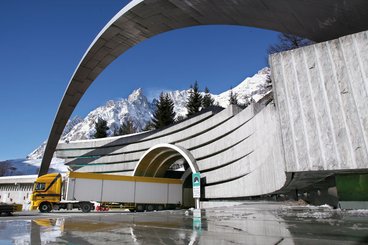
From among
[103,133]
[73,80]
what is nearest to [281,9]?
[73,80]

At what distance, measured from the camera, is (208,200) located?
30.7 metres

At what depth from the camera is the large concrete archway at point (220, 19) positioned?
13.4m

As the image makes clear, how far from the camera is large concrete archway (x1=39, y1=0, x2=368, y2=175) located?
13363 millimetres

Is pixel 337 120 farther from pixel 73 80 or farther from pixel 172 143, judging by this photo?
pixel 73 80

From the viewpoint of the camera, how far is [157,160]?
125ft

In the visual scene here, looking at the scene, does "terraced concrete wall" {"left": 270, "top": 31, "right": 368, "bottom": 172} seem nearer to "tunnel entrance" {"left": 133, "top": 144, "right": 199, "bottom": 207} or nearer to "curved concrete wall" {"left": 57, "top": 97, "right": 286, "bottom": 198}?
"curved concrete wall" {"left": 57, "top": 97, "right": 286, "bottom": 198}

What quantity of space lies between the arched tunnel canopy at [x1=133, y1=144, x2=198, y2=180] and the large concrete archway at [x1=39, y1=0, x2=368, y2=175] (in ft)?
39.8

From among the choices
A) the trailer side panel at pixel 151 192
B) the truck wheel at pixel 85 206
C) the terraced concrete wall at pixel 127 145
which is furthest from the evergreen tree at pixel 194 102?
the truck wheel at pixel 85 206

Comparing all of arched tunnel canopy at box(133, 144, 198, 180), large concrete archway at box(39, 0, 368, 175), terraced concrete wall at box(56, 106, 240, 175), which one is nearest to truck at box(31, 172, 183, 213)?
arched tunnel canopy at box(133, 144, 198, 180)

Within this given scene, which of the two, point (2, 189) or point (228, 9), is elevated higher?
point (228, 9)

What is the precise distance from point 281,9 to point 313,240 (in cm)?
1414

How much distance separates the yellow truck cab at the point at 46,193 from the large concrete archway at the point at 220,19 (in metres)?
13.9

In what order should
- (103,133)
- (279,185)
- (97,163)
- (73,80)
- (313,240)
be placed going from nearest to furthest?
(313,240) < (279,185) < (73,80) < (97,163) < (103,133)

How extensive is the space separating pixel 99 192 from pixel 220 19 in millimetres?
18566
